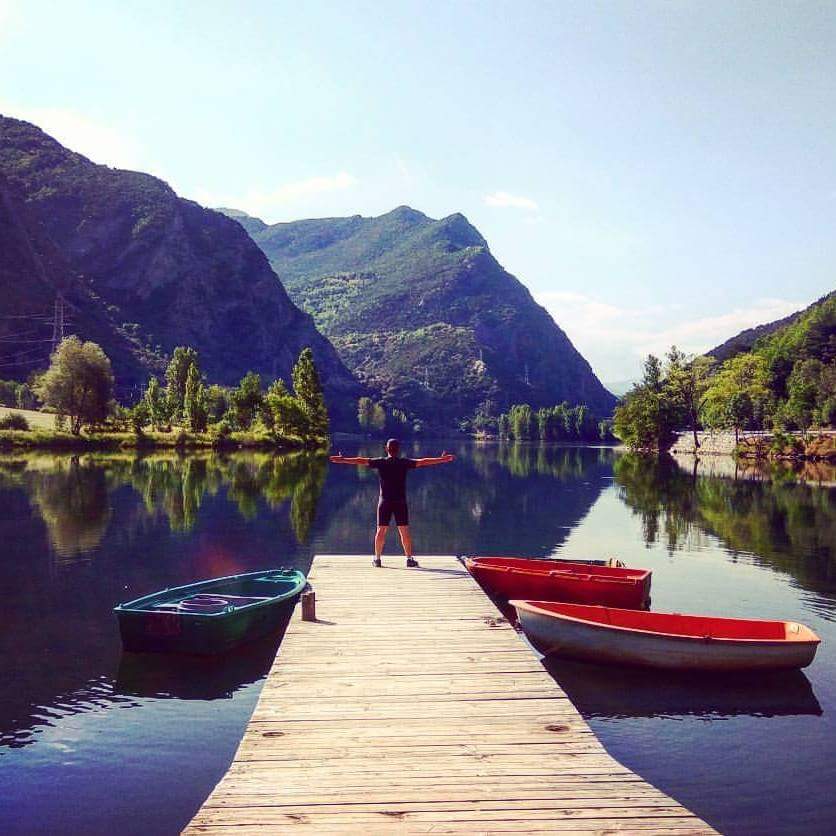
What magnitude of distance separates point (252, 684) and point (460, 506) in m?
34.9

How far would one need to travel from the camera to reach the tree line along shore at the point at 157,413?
91.6 meters

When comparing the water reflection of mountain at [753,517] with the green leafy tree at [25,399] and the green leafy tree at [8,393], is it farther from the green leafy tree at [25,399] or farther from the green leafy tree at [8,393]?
the green leafy tree at [8,393]

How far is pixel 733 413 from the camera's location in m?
127

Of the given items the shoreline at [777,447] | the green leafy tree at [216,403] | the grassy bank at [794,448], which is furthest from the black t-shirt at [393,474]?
the green leafy tree at [216,403]

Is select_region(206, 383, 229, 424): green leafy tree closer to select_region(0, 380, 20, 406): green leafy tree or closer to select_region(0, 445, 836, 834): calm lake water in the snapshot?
select_region(0, 380, 20, 406): green leafy tree

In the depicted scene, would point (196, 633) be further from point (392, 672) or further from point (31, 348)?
point (31, 348)

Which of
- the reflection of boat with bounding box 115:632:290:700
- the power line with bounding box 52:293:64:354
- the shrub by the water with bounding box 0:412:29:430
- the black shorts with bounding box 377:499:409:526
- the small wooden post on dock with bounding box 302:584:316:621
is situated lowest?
the reflection of boat with bounding box 115:632:290:700

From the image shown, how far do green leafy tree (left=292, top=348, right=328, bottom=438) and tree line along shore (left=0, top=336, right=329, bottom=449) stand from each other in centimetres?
15

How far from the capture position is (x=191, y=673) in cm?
1530

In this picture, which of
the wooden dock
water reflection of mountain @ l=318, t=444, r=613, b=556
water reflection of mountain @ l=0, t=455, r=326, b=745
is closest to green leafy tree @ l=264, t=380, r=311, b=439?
water reflection of mountain @ l=318, t=444, r=613, b=556

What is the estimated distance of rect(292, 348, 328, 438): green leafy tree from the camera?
116 m

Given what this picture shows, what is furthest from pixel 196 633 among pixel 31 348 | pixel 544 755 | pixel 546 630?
pixel 31 348

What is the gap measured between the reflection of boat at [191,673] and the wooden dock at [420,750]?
2307 mm

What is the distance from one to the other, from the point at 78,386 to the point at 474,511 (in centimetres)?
6548
